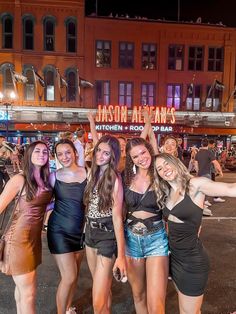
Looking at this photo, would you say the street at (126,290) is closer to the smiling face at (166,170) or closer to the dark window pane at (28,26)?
the smiling face at (166,170)

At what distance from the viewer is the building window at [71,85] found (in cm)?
2350

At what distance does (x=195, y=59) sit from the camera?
2500 centimetres

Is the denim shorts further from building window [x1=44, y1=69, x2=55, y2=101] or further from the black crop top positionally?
building window [x1=44, y1=69, x2=55, y2=101]

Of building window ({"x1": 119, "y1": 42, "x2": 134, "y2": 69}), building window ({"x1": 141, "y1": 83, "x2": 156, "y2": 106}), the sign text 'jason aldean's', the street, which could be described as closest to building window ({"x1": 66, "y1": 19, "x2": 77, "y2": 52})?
building window ({"x1": 119, "y1": 42, "x2": 134, "y2": 69})

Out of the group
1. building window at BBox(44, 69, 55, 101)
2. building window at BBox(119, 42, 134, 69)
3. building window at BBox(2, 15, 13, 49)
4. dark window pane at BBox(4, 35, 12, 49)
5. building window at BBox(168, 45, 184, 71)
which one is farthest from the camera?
building window at BBox(168, 45, 184, 71)

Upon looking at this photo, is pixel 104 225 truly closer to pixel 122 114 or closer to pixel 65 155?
pixel 65 155

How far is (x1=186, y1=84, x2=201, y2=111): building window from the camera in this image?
2494cm

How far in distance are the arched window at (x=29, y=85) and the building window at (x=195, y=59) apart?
12265 millimetres

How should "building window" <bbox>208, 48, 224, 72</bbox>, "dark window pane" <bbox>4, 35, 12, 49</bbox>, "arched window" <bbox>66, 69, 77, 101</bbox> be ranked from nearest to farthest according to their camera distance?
"dark window pane" <bbox>4, 35, 12, 49</bbox>, "arched window" <bbox>66, 69, 77, 101</bbox>, "building window" <bbox>208, 48, 224, 72</bbox>

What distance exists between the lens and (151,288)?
8.67 ft

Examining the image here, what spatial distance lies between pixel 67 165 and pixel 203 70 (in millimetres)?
24156

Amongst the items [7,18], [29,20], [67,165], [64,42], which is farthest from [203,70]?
[67,165]

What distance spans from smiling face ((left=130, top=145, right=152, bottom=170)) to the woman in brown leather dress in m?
0.89

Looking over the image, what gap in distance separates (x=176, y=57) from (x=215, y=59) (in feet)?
10.7
